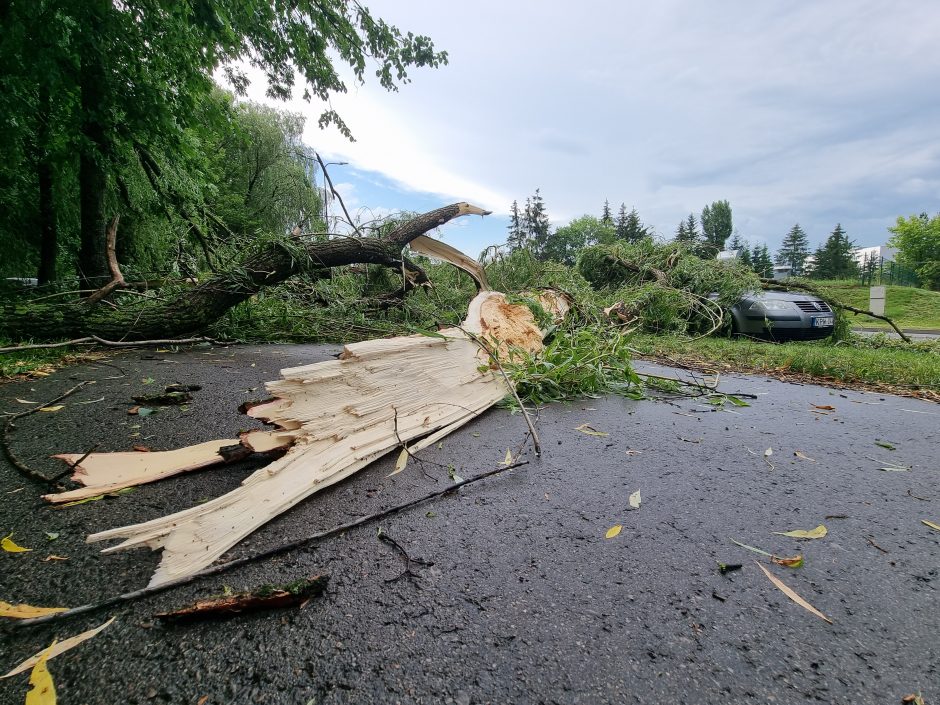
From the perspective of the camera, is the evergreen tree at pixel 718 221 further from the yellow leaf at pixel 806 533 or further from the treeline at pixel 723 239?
the yellow leaf at pixel 806 533

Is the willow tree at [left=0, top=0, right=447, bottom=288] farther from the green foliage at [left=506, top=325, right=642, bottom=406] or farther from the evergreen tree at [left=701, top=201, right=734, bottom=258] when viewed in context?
the evergreen tree at [left=701, top=201, right=734, bottom=258]

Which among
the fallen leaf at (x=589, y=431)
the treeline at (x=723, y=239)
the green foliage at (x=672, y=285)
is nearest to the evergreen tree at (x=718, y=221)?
the treeline at (x=723, y=239)

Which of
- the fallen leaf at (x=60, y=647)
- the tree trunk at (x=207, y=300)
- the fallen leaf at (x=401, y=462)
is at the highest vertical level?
the tree trunk at (x=207, y=300)

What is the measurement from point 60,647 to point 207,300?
3.61 meters

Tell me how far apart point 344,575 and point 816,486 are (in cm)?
137

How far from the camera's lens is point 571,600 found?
747 millimetres

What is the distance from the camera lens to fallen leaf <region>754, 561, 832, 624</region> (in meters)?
0.73

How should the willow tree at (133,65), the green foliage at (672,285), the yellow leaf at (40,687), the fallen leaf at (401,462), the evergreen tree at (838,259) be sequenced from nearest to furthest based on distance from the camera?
the yellow leaf at (40,687), the fallen leaf at (401,462), the willow tree at (133,65), the green foliage at (672,285), the evergreen tree at (838,259)

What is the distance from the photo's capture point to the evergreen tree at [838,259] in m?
33.9

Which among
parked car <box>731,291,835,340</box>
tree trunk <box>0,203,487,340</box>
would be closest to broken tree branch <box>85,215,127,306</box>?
tree trunk <box>0,203,487,340</box>

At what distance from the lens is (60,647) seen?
23.6 inches

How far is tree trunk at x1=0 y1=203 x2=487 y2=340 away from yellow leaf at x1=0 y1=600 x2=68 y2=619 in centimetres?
331

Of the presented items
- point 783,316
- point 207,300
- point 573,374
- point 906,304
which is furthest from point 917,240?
point 207,300

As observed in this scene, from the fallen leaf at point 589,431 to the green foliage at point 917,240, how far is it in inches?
1390
